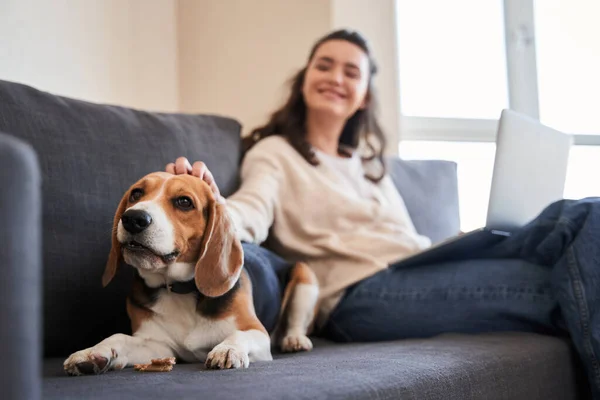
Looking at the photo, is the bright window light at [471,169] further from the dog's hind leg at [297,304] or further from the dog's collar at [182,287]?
the dog's collar at [182,287]

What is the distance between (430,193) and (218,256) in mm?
1460

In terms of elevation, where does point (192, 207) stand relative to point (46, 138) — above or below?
below

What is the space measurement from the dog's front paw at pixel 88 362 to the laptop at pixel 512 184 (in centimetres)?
Answer: 93

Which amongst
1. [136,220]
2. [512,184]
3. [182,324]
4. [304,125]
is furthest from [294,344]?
[304,125]

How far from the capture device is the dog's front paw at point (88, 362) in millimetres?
1104

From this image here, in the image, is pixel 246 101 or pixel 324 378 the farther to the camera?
pixel 246 101

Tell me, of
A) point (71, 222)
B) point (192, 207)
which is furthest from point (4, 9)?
point (192, 207)

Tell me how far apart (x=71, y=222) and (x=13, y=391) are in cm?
87

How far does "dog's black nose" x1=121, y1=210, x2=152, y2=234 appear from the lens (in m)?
1.19

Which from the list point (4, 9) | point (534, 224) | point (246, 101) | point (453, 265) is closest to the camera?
point (534, 224)

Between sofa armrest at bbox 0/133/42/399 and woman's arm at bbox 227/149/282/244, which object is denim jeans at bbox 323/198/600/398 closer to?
woman's arm at bbox 227/149/282/244

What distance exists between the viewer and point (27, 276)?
594 mm

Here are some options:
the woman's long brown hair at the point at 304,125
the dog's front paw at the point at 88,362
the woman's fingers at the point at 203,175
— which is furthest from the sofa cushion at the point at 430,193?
the dog's front paw at the point at 88,362

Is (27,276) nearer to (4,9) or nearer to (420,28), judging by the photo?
(4,9)
